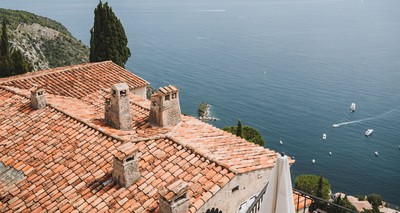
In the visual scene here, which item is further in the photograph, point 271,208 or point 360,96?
point 360,96

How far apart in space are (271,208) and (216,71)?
9451 centimetres

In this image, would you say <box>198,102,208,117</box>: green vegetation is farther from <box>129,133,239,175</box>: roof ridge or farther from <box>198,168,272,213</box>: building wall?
<box>198,168,272,213</box>: building wall

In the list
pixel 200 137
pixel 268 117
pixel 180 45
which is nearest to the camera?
pixel 200 137

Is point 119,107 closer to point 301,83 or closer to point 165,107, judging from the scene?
point 165,107

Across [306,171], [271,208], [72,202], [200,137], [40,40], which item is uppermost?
[271,208]

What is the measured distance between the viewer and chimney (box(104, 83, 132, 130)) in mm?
13797

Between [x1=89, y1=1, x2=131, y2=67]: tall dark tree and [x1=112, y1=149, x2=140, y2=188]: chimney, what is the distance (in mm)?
19203

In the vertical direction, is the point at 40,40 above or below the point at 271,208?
below

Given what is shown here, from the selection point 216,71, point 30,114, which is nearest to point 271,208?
point 30,114

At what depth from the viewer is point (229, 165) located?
11.2 m

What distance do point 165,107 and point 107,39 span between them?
16904mm

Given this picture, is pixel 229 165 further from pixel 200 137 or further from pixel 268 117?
pixel 268 117

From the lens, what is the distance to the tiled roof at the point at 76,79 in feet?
62.8

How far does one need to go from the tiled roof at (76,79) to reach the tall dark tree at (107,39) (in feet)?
24.0
